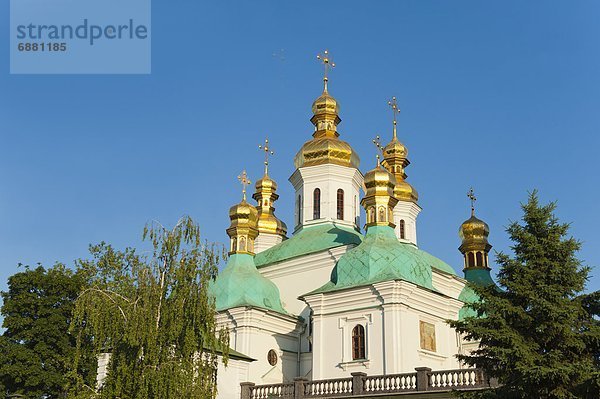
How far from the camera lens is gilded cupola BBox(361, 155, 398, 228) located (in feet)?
103

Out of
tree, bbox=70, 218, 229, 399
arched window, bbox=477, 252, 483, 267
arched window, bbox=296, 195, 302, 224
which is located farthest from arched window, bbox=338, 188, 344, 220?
tree, bbox=70, 218, 229, 399

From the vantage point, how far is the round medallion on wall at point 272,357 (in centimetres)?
3113

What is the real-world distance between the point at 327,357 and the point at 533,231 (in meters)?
13.8

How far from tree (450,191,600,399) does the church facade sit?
8588 millimetres

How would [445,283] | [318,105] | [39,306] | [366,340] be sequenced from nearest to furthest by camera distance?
1. [366,340]
2. [39,306]
3. [445,283]
4. [318,105]

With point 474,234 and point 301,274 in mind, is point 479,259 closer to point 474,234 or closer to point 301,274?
point 474,234

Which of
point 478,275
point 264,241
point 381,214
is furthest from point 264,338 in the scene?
point 478,275

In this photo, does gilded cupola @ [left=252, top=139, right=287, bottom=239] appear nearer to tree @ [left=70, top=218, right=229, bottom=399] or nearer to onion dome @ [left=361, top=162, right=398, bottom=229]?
onion dome @ [left=361, top=162, right=398, bottom=229]

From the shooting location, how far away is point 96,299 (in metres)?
16.8

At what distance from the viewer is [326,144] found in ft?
128

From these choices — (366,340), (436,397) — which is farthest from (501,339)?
(366,340)

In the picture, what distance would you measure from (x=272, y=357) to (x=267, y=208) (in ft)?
49.6

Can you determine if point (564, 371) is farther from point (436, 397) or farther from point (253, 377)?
point (253, 377)

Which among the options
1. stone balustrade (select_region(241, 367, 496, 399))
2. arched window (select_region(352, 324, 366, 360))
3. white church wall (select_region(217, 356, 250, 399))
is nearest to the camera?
stone balustrade (select_region(241, 367, 496, 399))
